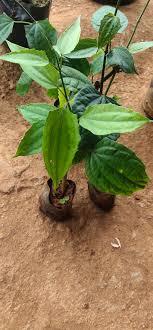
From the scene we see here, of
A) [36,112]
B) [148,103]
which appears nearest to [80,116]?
[36,112]

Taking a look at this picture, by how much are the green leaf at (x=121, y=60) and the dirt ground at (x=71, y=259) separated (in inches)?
23.7

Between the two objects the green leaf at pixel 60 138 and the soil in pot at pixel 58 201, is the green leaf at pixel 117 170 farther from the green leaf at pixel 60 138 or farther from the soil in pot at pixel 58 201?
the soil in pot at pixel 58 201

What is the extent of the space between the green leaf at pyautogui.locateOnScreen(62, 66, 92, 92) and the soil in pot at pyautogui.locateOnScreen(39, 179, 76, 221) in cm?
41

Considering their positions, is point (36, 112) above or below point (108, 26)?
below

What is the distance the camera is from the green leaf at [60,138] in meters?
1.08

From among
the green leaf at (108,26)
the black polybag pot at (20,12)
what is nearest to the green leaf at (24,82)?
the green leaf at (108,26)

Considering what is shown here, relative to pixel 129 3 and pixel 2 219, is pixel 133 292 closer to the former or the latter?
pixel 2 219

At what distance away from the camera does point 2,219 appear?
5.20 feet

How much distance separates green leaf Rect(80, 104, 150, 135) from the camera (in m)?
1.00

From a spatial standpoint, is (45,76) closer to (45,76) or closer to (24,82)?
(45,76)

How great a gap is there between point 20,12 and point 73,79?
843 millimetres

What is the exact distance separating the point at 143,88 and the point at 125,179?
41.5 inches

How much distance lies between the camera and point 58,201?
1525 millimetres

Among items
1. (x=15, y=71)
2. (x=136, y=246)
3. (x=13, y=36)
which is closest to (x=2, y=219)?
(x=136, y=246)
